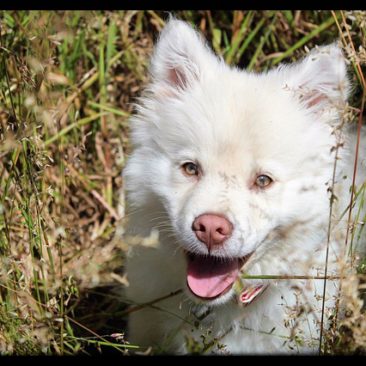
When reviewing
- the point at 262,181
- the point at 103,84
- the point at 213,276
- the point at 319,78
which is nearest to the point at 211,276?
the point at 213,276

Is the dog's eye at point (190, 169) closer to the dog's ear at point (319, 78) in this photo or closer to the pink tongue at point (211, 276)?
the pink tongue at point (211, 276)

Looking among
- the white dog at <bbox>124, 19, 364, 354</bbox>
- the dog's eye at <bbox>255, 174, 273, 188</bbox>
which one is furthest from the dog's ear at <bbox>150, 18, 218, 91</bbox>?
the dog's eye at <bbox>255, 174, 273, 188</bbox>

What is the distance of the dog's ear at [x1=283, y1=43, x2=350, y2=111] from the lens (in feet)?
10.5

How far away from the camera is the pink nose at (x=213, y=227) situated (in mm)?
2887

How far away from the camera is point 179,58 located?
3.46 m

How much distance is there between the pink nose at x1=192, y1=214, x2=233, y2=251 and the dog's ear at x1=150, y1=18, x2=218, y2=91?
2.65 feet

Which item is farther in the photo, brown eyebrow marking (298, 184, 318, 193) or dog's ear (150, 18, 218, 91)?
dog's ear (150, 18, 218, 91)

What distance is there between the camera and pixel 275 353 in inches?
129

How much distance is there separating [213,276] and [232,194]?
367 millimetres

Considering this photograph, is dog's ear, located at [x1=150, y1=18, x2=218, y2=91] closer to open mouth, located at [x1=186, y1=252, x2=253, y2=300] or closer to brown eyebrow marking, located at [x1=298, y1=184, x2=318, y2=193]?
brown eyebrow marking, located at [x1=298, y1=184, x2=318, y2=193]
